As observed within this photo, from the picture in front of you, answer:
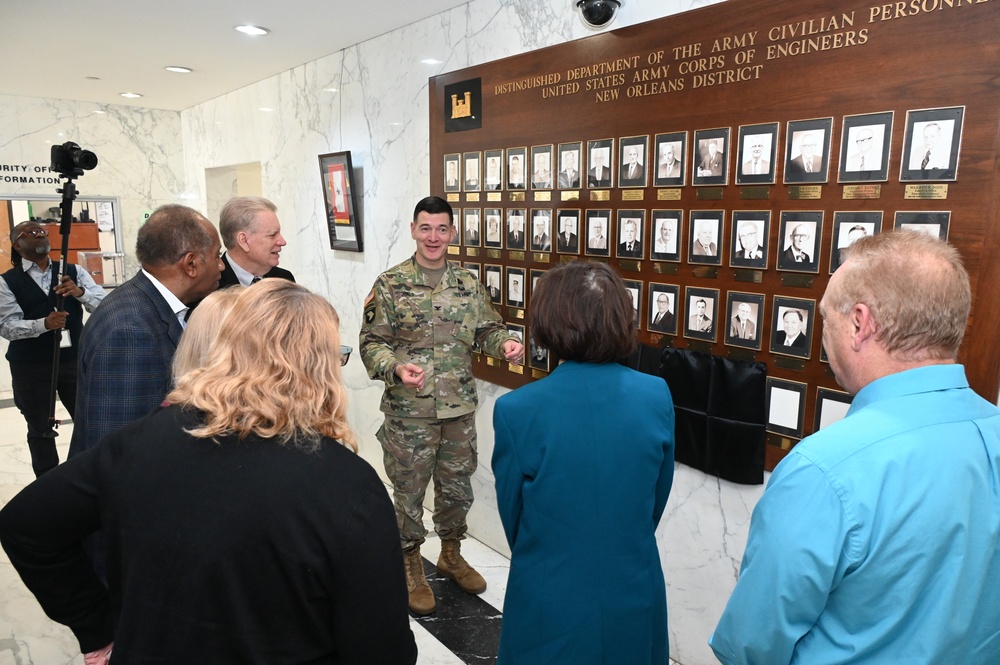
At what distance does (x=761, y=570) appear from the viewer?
1027mm

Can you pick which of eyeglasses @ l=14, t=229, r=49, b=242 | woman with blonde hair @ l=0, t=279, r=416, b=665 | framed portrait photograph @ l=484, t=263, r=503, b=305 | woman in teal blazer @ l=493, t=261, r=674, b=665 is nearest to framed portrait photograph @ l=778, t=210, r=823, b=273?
woman in teal blazer @ l=493, t=261, r=674, b=665

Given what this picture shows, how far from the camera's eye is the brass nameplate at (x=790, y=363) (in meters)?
2.02

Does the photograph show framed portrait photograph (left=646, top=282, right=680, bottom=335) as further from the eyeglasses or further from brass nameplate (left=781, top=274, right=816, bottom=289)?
the eyeglasses

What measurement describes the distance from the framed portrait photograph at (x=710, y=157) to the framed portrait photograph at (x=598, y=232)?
425 millimetres

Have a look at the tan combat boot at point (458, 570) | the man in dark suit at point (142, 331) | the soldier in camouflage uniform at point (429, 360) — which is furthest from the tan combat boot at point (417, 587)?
the man in dark suit at point (142, 331)

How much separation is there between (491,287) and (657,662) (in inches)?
78.8

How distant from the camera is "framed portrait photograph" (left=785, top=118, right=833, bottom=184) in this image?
6.23ft

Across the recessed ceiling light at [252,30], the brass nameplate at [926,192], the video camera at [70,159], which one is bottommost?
the brass nameplate at [926,192]

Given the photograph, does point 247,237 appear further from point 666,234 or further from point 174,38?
point 174,38

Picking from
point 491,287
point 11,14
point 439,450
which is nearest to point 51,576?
point 439,450

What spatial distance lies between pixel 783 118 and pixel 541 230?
3.79 ft

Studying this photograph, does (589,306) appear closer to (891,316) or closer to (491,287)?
(891,316)

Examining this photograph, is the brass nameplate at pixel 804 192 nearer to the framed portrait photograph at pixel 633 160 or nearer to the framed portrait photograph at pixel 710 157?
the framed portrait photograph at pixel 710 157

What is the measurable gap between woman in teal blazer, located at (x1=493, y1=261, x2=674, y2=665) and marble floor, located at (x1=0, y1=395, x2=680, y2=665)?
1249mm
